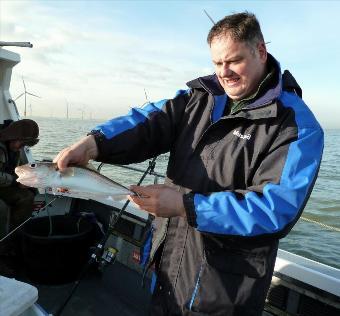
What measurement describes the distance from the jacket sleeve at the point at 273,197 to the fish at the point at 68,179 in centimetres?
64

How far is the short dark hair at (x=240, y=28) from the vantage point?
2547 millimetres

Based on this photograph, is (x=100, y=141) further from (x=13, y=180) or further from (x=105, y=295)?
(x=13, y=180)

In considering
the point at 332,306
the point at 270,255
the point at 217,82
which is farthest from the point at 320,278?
the point at 217,82

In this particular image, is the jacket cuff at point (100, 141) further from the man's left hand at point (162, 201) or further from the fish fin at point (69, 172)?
the man's left hand at point (162, 201)

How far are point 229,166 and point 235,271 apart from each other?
2.25ft

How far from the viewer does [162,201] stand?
7.91ft

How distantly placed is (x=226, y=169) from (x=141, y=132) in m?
0.77

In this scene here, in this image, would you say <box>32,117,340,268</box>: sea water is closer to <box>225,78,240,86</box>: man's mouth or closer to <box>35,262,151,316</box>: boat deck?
<box>35,262,151,316</box>: boat deck

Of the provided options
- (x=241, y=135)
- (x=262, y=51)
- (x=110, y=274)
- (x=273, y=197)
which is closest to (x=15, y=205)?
(x=110, y=274)

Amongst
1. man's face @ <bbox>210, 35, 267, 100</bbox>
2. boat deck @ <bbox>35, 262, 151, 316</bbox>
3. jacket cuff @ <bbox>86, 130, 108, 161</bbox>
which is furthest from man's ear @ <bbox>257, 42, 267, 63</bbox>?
boat deck @ <bbox>35, 262, 151, 316</bbox>

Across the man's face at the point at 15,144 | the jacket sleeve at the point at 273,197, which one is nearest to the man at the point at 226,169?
the jacket sleeve at the point at 273,197

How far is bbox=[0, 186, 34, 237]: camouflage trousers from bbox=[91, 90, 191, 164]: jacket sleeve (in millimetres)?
3698

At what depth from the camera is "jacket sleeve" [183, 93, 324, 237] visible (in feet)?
7.23

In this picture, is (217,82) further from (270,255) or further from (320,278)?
(320,278)
